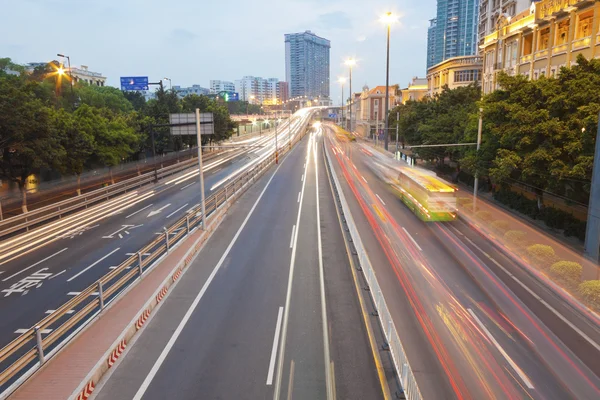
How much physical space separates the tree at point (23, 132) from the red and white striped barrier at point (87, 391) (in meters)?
23.7

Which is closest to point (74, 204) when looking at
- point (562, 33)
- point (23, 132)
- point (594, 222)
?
point (23, 132)

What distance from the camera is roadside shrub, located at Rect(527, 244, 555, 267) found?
62.5ft

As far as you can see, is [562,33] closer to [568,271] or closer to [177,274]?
[568,271]

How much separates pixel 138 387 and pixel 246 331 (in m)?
3.80

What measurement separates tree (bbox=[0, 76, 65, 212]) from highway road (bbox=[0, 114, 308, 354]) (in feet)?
16.5

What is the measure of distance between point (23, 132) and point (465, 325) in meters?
29.8

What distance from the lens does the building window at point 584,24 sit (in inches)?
1225

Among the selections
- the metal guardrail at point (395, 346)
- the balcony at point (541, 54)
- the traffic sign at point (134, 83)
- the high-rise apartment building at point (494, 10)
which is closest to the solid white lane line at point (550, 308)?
the metal guardrail at point (395, 346)

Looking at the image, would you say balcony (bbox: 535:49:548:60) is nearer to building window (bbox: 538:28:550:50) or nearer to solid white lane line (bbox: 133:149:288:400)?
building window (bbox: 538:28:550:50)

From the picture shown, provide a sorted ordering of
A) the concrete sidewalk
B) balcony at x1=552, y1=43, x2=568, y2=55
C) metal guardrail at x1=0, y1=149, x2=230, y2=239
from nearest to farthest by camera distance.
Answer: the concrete sidewalk → metal guardrail at x1=0, y1=149, x2=230, y2=239 → balcony at x1=552, y1=43, x2=568, y2=55

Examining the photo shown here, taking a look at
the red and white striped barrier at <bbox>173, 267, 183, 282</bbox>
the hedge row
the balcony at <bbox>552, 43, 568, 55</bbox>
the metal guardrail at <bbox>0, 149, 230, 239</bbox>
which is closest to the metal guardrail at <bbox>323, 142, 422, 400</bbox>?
the red and white striped barrier at <bbox>173, 267, 183, 282</bbox>

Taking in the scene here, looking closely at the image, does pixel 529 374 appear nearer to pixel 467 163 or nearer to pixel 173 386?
pixel 173 386

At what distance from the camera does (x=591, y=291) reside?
1523cm

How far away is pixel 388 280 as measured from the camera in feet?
58.2
